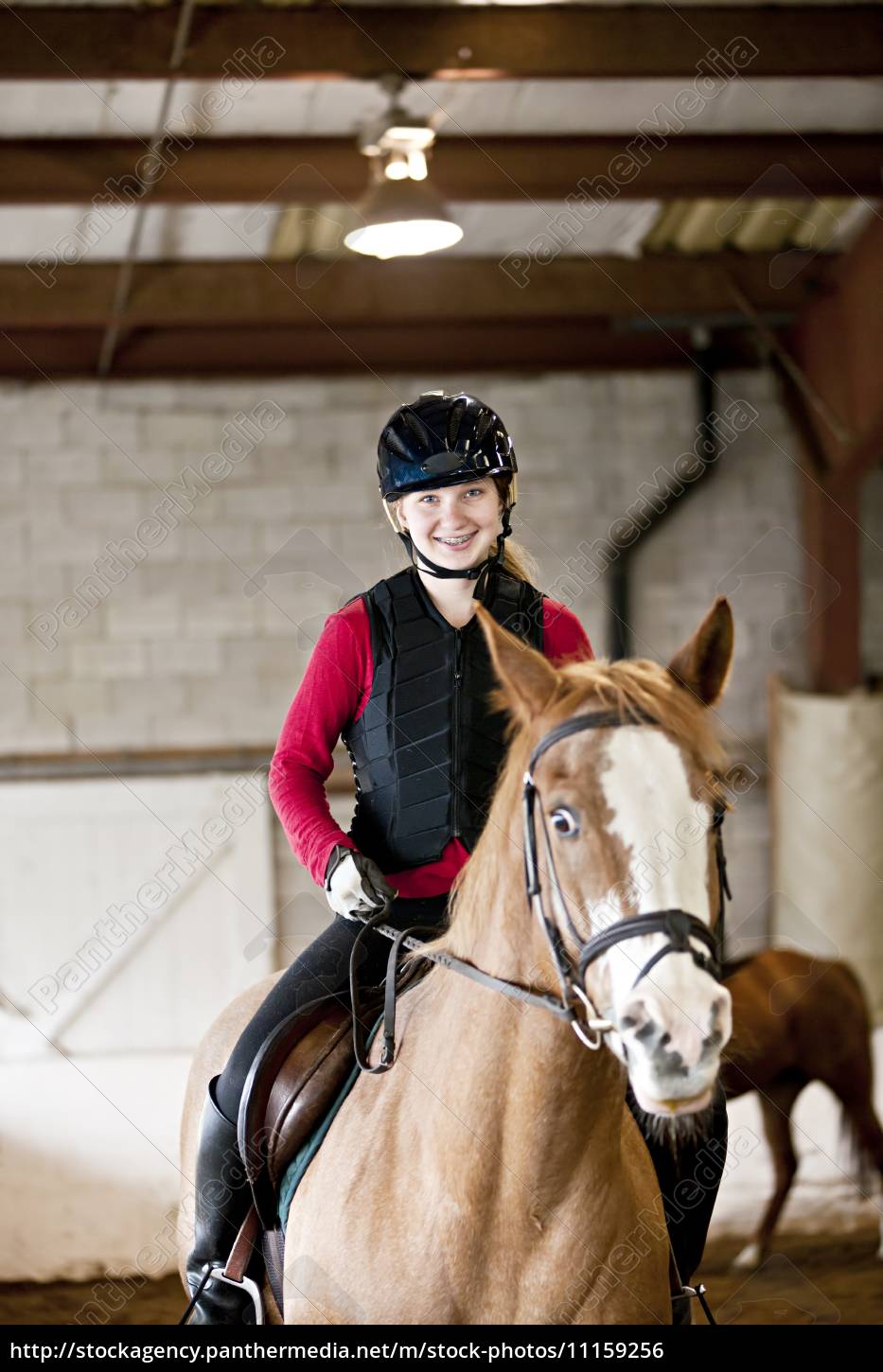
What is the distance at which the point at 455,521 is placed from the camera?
186 centimetres

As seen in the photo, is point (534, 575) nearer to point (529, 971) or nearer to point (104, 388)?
point (529, 971)

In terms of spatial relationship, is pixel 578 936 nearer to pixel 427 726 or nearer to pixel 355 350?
pixel 427 726

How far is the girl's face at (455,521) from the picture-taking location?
6.10 feet

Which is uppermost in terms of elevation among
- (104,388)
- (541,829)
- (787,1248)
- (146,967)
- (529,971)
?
(104,388)

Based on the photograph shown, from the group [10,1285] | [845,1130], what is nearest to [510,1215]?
[845,1130]

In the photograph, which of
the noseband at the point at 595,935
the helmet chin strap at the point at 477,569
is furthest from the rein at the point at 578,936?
the helmet chin strap at the point at 477,569

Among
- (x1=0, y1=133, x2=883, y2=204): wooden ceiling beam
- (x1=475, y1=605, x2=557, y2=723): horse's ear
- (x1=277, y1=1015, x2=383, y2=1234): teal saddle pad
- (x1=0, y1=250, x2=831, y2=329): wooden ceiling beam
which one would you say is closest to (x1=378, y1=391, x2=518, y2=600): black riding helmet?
(x1=475, y1=605, x2=557, y2=723): horse's ear

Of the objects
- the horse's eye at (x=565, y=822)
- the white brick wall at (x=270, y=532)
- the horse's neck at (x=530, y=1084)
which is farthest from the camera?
the white brick wall at (x=270, y=532)

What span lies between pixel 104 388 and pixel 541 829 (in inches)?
236

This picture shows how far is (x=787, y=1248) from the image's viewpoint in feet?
14.5

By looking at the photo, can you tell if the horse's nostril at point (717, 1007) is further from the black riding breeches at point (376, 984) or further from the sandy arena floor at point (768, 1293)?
the sandy arena floor at point (768, 1293)

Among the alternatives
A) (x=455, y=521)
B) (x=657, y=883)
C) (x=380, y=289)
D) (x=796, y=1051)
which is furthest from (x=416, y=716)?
(x=380, y=289)

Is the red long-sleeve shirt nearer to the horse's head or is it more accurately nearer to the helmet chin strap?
the helmet chin strap

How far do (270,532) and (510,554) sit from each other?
16.3ft
